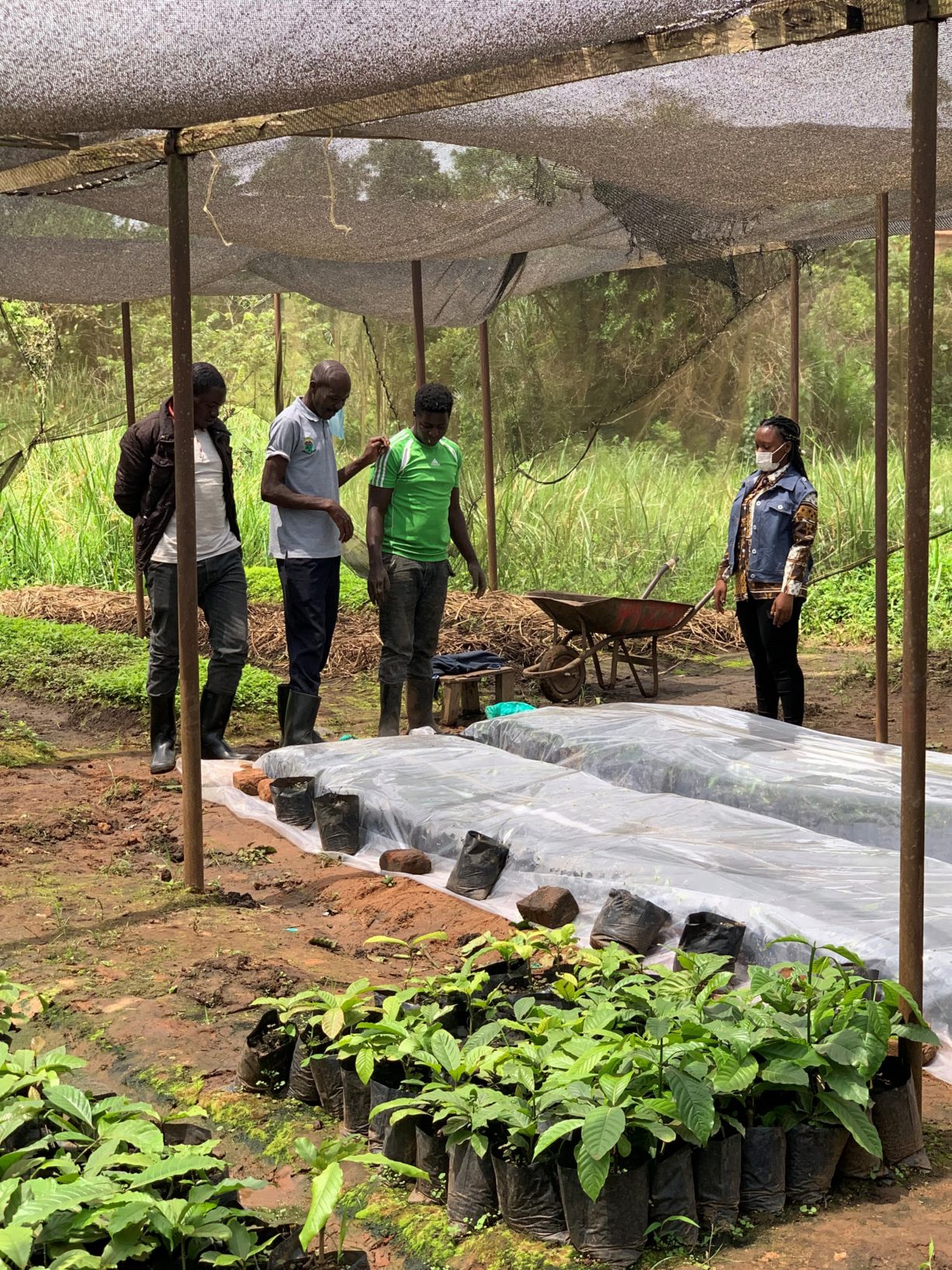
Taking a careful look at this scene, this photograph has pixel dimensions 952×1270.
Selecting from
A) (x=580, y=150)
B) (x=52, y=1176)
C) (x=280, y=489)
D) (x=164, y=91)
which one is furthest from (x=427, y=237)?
(x=52, y=1176)

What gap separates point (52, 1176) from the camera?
2520 millimetres

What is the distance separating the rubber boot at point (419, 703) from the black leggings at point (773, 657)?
5.26 ft

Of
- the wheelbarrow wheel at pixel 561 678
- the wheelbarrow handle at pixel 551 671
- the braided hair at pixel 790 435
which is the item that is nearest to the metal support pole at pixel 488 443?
the wheelbarrow wheel at pixel 561 678

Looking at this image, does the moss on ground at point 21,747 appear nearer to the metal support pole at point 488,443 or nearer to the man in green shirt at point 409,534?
the man in green shirt at point 409,534

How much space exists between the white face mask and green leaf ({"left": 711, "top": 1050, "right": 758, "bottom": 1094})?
4049 mm

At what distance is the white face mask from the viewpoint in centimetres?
643

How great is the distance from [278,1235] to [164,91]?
8.59ft

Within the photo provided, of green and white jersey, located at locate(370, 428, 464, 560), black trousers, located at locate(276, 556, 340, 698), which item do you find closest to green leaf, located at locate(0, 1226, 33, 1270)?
black trousers, located at locate(276, 556, 340, 698)

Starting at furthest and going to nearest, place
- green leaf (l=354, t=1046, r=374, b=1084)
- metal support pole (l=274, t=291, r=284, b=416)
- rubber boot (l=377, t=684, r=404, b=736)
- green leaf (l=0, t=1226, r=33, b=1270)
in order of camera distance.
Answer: metal support pole (l=274, t=291, r=284, b=416) → rubber boot (l=377, t=684, r=404, b=736) → green leaf (l=354, t=1046, r=374, b=1084) → green leaf (l=0, t=1226, r=33, b=1270)

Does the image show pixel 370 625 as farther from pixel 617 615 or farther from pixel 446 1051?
pixel 446 1051

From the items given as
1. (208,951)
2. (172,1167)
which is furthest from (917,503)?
(208,951)

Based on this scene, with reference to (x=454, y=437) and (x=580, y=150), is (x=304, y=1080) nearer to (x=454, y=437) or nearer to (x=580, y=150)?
(x=580, y=150)

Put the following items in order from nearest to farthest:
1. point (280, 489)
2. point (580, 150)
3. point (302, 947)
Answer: point (302, 947), point (580, 150), point (280, 489)

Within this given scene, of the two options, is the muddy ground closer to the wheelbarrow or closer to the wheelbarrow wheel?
the wheelbarrow
